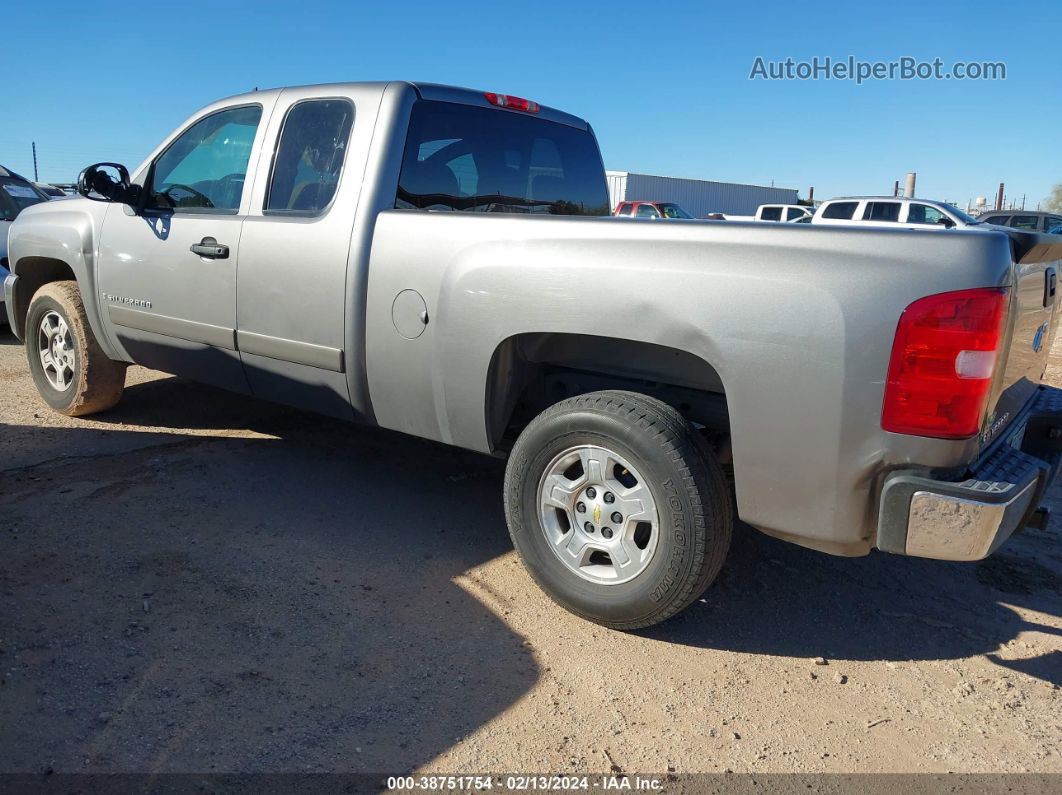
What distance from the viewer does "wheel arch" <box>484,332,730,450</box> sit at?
312cm

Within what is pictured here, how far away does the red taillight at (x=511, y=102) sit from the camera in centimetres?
Result: 419

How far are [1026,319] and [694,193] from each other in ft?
129

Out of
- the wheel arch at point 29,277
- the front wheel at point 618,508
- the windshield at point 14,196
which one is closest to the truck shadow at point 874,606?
the front wheel at point 618,508

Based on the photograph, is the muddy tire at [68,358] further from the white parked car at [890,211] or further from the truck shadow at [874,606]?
the white parked car at [890,211]

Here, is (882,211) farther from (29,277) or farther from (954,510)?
(954,510)

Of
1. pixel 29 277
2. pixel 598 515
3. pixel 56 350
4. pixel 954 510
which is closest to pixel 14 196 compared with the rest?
pixel 29 277

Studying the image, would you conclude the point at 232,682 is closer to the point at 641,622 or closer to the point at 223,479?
the point at 641,622

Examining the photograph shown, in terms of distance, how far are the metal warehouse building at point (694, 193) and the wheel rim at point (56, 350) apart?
2788 centimetres

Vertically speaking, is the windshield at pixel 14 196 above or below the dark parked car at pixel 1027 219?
below

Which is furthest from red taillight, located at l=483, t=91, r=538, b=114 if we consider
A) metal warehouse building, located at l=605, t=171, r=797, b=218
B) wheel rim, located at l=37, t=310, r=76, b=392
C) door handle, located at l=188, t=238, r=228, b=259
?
metal warehouse building, located at l=605, t=171, r=797, b=218

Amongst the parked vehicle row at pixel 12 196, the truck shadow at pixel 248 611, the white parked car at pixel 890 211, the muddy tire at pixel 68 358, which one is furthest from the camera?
the white parked car at pixel 890 211

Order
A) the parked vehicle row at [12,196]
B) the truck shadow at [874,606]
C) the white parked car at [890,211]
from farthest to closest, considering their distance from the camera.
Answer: the white parked car at [890,211] → the parked vehicle row at [12,196] → the truck shadow at [874,606]

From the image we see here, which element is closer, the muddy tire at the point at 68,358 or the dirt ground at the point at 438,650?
the dirt ground at the point at 438,650

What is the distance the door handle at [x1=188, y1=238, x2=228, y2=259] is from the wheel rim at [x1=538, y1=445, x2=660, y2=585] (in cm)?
211
